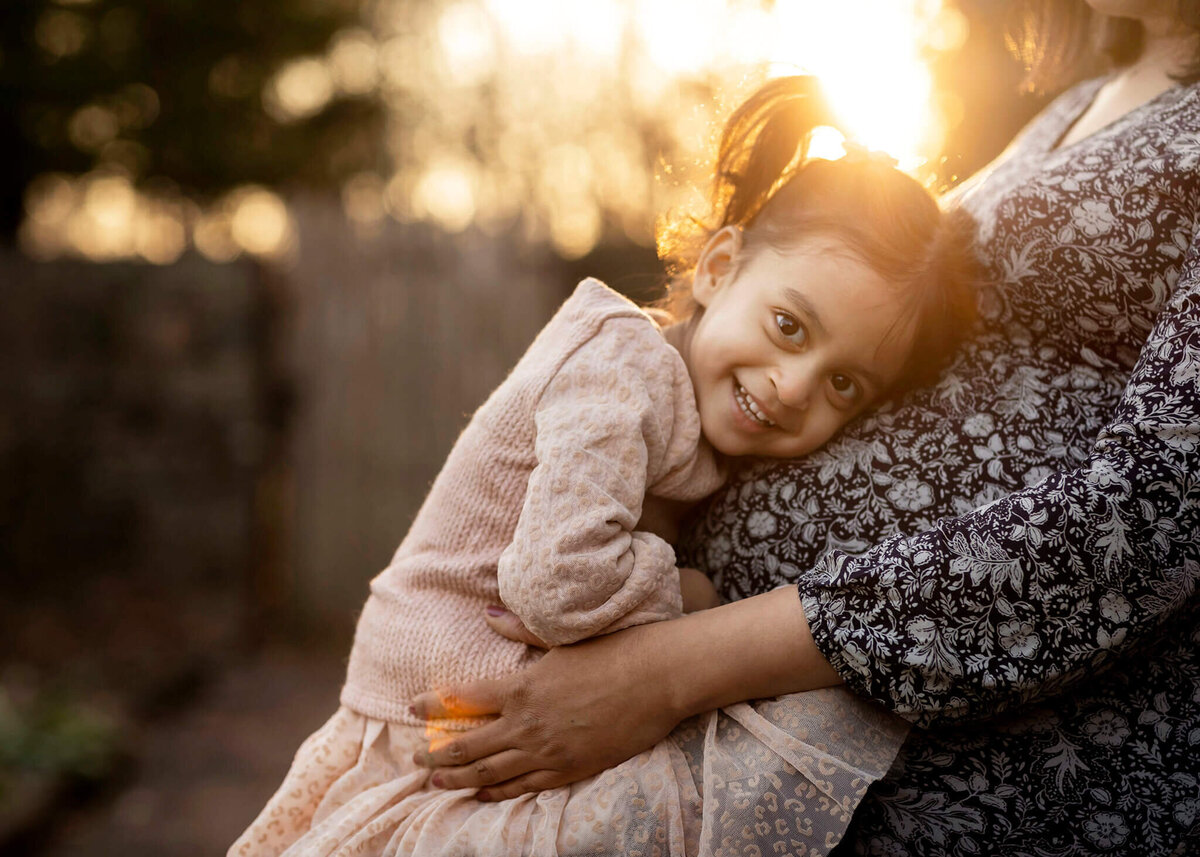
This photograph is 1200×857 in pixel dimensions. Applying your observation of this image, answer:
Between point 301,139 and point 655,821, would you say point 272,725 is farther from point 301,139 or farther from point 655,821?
point 301,139

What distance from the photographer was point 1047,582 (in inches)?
46.7

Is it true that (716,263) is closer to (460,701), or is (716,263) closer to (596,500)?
(596,500)

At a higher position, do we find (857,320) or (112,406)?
(857,320)

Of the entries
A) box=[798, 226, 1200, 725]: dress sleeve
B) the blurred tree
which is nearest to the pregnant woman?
box=[798, 226, 1200, 725]: dress sleeve

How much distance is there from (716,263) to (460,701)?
0.93 metres

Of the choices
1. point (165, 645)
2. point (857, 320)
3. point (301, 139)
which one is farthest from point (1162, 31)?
point (301, 139)

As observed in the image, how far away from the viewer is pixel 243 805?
12.4ft

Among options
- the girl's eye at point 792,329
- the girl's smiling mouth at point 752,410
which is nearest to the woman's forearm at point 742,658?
the girl's smiling mouth at point 752,410

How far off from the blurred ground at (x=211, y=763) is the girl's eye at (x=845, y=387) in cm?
305

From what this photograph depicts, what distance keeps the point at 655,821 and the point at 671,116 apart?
8.57 metres

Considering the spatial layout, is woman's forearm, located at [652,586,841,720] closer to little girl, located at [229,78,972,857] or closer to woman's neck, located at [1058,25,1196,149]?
little girl, located at [229,78,972,857]

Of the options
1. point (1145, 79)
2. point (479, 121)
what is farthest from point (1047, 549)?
point (479, 121)

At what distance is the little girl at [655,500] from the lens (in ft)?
4.13

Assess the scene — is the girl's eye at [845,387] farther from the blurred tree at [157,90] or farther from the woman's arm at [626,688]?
the blurred tree at [157,90]
